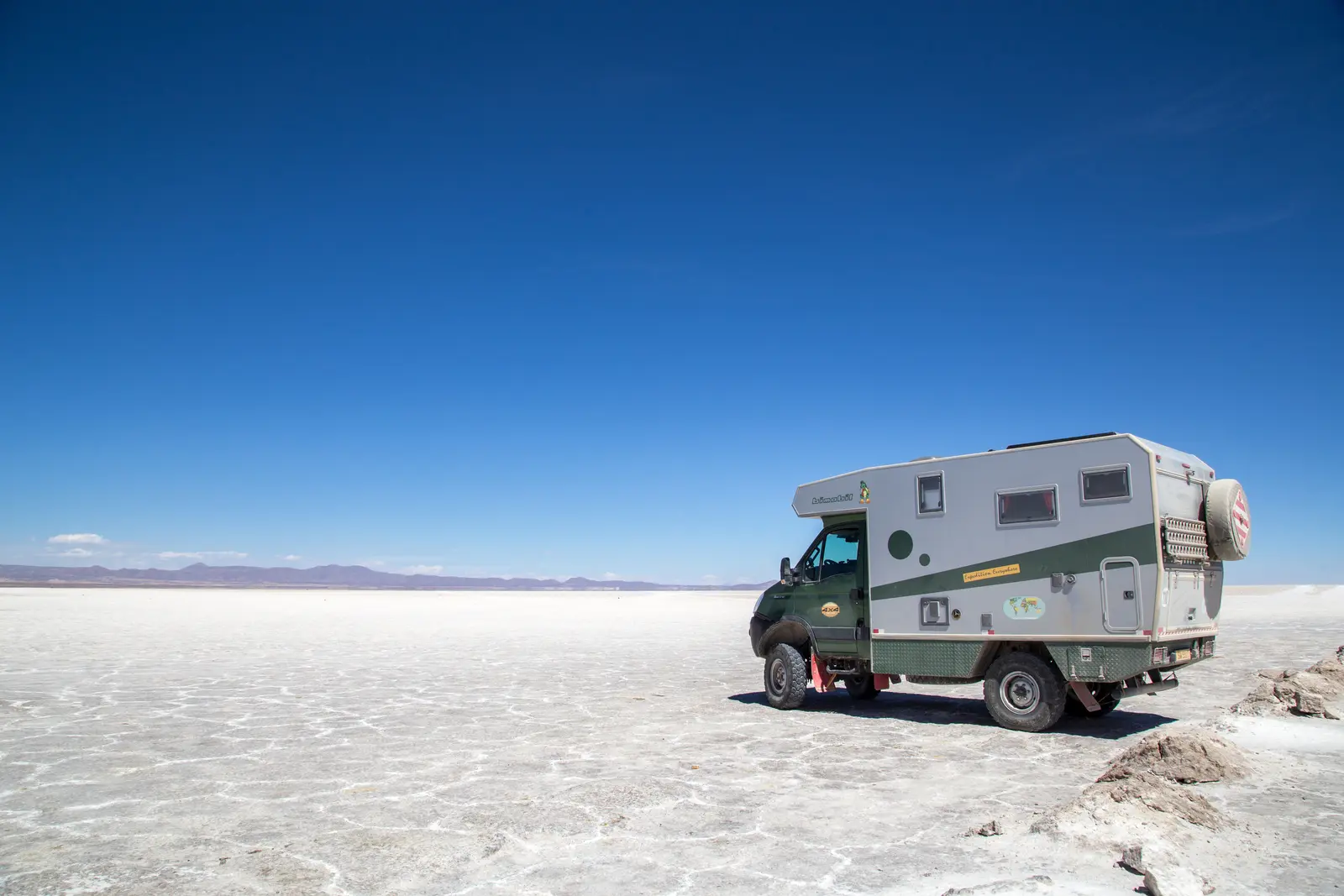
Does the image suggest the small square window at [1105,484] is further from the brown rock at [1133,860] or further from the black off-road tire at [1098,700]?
the brown rock at [1133,860]

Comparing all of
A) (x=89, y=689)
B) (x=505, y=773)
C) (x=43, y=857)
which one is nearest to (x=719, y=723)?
(x=505, y=773)

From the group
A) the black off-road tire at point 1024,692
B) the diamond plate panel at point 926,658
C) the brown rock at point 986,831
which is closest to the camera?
the brown rock at point 986,831

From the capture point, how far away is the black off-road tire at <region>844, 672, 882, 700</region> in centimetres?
1349

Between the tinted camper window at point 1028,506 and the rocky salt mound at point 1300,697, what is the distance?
330 cm

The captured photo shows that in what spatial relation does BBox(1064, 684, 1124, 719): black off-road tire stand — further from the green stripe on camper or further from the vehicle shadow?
the green stripe on camper

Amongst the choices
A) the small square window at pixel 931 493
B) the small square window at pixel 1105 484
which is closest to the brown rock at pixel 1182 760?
the small square window at pixel 1105 484

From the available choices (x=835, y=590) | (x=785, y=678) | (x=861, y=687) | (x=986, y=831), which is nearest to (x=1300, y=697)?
(x=861, y=687)

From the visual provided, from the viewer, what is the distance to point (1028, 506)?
1093 centimetres

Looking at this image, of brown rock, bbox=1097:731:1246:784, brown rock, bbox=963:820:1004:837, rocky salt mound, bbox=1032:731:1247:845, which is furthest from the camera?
brown rock, bbox=1097:731:1246:784

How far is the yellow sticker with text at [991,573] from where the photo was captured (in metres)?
11.0

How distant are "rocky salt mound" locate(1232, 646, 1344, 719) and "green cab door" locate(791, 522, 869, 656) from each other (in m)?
4.70

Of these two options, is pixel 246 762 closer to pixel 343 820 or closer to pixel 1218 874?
pixel 343 820

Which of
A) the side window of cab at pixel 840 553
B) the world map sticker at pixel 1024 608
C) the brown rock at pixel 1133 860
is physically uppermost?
the side window of cab at pixel 840 553

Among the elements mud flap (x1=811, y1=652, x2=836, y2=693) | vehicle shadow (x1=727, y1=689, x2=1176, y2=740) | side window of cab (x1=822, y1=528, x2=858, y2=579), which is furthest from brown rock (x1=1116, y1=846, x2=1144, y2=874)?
mud flap (x1=811, y1=652, x2=836, y2=693)
